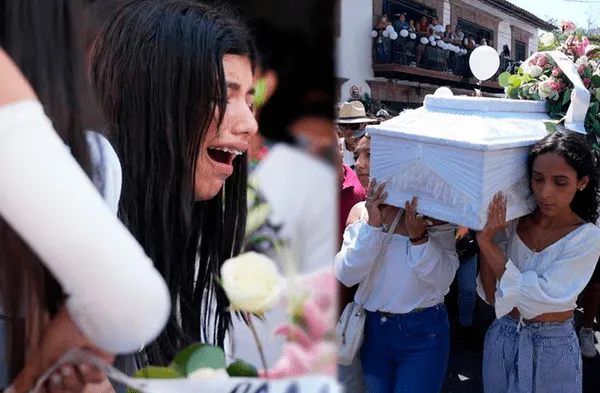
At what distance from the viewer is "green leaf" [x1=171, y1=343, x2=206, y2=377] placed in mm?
1151

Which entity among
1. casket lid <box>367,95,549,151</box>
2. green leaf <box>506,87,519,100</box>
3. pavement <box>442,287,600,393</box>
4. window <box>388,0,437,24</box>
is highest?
window <box>388,0,437,24</box>

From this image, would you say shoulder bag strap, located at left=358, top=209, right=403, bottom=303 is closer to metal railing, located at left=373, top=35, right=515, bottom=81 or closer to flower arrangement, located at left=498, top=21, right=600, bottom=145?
flower arrangement, located at left=498, top=21, right=600, bottom=145

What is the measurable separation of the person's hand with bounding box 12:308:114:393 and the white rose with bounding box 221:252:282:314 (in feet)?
0.83

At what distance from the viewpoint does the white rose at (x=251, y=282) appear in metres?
1.15

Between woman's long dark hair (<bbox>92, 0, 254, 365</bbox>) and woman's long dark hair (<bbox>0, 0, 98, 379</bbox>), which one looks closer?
woman's long dark hair (<bbox>0, 0, 98, 379</bbox>)

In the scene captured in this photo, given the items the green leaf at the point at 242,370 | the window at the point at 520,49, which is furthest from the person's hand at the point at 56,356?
the window at the point at 520,49

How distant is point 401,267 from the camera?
210 centimetres

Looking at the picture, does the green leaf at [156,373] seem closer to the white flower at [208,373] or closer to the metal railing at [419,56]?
the white flower at [208,373]

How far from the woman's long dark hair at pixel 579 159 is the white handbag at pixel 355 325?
1.71 ft

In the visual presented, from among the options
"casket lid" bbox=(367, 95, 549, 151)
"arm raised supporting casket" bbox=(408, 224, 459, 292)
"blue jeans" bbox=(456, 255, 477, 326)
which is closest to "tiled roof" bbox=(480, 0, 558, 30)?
"blue jeans" bbox=(456, 255, 477, 326)

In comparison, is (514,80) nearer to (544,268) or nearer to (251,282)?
(544,268)

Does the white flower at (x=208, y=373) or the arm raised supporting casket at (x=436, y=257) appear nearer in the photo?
the white flower at (x=208, y=373)

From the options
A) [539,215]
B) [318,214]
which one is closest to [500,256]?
[539,215]

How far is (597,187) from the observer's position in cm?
199
